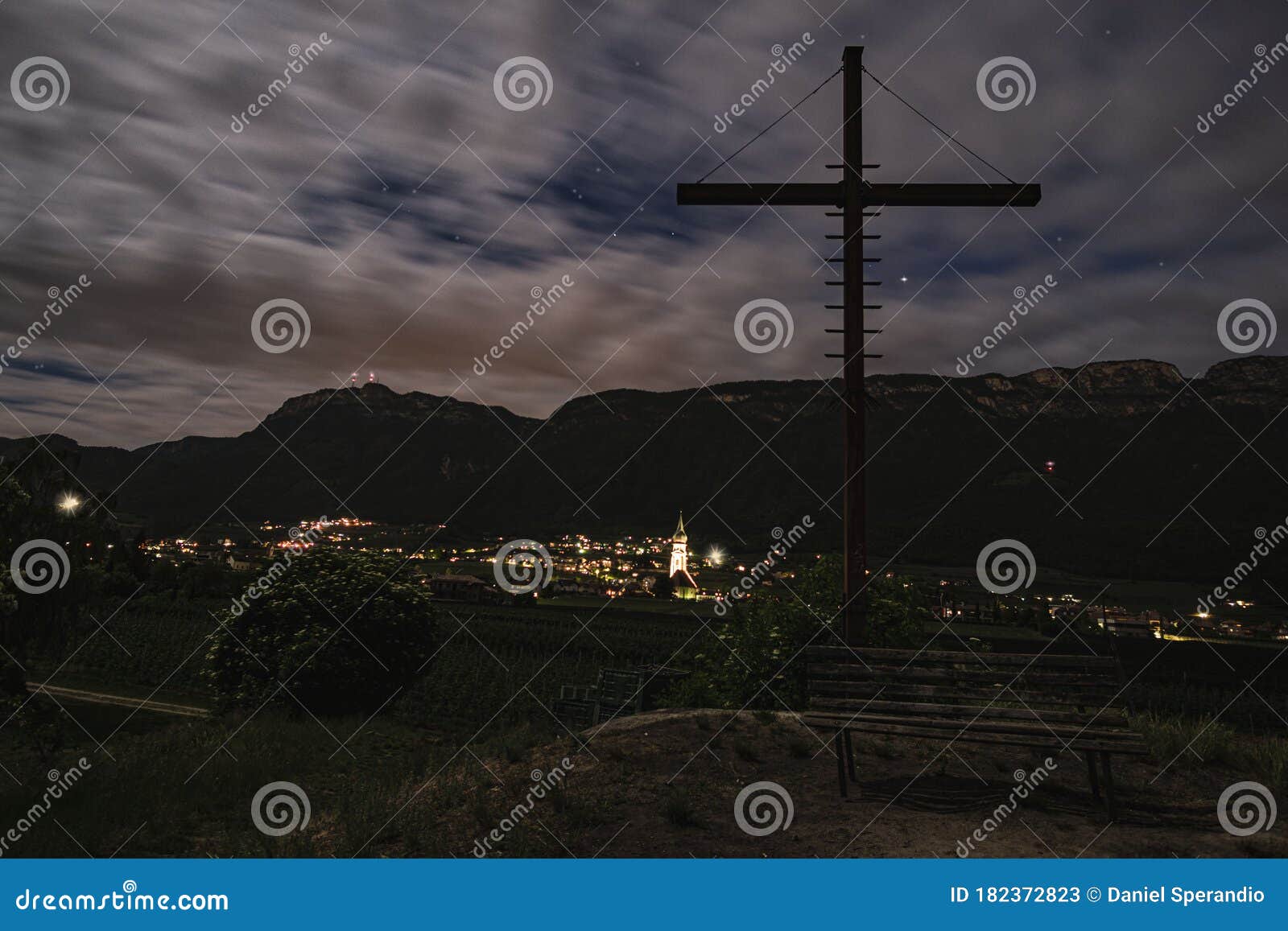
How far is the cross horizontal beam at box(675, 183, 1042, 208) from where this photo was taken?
9727 millimetres

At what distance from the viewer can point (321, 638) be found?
39.7 feet

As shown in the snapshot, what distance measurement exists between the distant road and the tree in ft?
25.7

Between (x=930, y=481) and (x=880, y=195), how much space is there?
421 ft

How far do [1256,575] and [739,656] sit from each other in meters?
96.2

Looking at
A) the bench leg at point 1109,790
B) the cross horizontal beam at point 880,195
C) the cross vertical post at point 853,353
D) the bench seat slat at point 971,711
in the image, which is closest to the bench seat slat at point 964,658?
the bench seat slat at point 971,711

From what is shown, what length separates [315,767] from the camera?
8.91 meters

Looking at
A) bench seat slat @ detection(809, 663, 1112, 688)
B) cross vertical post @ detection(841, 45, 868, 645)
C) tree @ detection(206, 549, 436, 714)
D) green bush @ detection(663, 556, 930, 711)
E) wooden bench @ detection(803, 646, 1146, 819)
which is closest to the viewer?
wooden bench @ detection(803, 646, 1146, 819)

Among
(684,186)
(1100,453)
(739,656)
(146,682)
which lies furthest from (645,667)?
(1100,453)

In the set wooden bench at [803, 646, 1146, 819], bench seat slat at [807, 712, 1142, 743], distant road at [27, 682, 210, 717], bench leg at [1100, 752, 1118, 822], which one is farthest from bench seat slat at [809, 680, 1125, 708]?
distant road at [27, 682, 210, 717]

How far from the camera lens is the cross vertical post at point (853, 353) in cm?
932

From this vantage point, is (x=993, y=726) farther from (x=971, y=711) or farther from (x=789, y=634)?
(x=789, y=634)

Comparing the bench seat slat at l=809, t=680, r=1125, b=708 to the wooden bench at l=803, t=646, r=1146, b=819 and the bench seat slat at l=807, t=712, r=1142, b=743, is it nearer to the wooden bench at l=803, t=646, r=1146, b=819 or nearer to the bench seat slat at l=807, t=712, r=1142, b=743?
the wooden bench at l=803, t=646, r=1146, b=819

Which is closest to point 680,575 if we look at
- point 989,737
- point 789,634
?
point 789,634

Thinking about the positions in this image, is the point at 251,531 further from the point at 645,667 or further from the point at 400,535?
the point at 645,667
